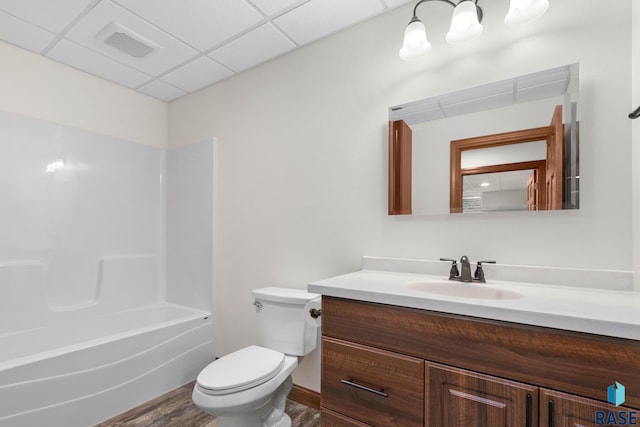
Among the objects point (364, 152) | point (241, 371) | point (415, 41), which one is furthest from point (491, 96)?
point (241, 371)

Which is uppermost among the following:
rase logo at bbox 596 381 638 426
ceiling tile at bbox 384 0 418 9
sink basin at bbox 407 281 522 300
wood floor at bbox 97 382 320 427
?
ceiling tile at bbox 384 0 418 9

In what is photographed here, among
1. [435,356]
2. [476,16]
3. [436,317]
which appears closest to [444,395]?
A: [435,356]

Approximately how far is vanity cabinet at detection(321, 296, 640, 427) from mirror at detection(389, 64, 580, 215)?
69 cm

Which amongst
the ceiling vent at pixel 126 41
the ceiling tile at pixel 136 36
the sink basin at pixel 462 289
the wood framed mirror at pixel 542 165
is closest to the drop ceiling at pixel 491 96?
the wood framed mirror at pixel 542 165

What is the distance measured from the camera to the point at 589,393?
2.63 ft

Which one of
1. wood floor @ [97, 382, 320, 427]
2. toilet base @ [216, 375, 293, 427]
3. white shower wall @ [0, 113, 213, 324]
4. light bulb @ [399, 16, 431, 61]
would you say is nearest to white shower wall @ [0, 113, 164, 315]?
→ white shower wall @ [0, 113, 213, 324]

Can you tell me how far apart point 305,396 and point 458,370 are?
134 centimetres

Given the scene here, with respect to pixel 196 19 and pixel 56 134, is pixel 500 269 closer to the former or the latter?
pixel 196 19

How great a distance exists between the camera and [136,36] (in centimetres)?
197

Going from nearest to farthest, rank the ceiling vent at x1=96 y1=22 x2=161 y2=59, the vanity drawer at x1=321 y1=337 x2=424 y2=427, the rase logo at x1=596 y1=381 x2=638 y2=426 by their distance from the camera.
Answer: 1. the rase logo at x1=596 y1=381 x2=638 y2=426
2. the vanity drawer at x1=321 y1=337 x2=424 y2=427
3. the ceiling vent at x1=96 y1=22 x2=161 y2=59

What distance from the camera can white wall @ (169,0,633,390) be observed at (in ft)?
4.09

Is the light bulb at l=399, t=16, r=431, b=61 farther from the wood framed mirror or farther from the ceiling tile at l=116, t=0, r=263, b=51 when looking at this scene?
Answer: the ceiling tile at l=116, t=0, r=263, b=51

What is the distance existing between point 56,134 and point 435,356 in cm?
287

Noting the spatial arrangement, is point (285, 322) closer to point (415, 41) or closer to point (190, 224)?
A: point (190, 224)
